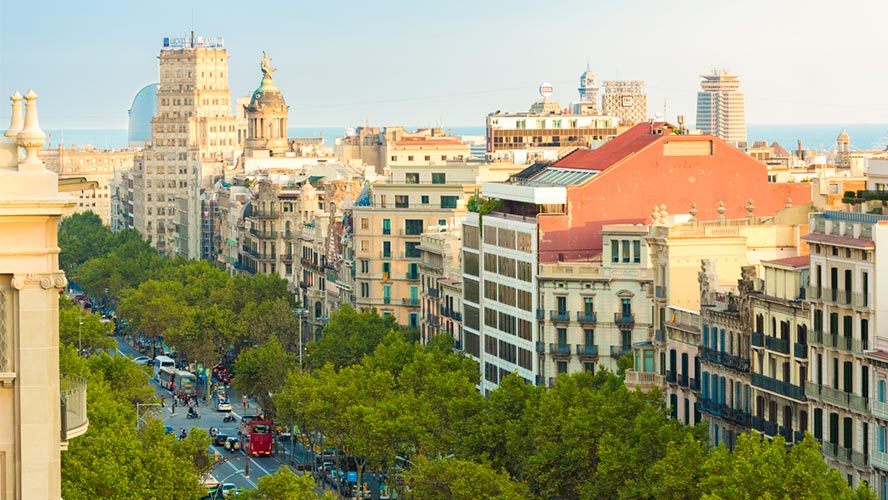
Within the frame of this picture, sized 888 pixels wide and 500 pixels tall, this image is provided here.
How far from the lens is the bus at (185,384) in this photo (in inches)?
6791

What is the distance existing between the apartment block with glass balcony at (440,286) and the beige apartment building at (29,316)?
103 meters

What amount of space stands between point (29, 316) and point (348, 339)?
113 meters

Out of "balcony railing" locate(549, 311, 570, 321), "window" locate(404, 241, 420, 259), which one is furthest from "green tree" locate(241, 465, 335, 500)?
"window" locate(404, 241, 420, 259)

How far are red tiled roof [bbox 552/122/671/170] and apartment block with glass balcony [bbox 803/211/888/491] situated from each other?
38.6m

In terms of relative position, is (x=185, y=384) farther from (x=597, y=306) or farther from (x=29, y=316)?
(x=29, y=316)

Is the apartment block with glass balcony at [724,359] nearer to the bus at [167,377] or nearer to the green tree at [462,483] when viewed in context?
the green tree at [462,483]

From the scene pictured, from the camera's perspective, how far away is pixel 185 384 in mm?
175000

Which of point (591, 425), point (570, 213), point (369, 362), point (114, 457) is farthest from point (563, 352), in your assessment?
point (114, 457)

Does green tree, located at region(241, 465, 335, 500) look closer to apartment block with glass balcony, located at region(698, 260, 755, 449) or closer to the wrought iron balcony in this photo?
apartment block with glass balcony, located at region(698, 260, 755, 449)

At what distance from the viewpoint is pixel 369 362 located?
12594 cm

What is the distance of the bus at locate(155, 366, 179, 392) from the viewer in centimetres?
17638

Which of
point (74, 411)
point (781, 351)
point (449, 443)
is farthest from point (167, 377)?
point (74, 411)

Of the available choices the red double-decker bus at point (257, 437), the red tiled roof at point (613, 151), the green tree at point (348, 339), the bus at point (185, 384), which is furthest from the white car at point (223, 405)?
the red tiled roof at point (613, 151)

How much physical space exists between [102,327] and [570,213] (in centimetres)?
5599
